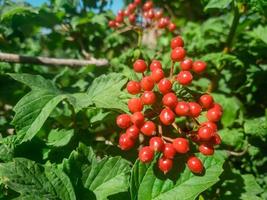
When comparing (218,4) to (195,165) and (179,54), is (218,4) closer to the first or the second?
(179,54)

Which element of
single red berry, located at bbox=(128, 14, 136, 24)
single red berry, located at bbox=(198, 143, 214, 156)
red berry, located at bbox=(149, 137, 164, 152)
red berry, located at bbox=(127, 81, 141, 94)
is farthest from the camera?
single red berry, located at bbox=(128, 14, 136, 24)

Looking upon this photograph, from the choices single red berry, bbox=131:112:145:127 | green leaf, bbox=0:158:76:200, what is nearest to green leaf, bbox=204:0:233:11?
single red berry, bbox=131:112:145:127

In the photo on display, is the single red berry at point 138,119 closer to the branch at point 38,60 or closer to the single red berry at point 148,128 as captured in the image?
the single red berry at point 148,128

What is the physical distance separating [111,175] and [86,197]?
174mm

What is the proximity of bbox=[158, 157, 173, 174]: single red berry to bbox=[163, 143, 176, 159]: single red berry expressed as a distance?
0.02 metres

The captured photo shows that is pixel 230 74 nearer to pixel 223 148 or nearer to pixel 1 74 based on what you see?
pixel 223 148

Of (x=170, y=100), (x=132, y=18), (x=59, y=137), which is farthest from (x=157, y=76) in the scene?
(x=132, y=18)

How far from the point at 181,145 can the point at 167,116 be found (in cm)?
17

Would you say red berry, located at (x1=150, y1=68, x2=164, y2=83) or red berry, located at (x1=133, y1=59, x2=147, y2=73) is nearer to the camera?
red berry, located at (x1=150, y1=68, x2=164, y2=83)

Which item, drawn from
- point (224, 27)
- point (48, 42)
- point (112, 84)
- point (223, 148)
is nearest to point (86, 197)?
point (112, 84)

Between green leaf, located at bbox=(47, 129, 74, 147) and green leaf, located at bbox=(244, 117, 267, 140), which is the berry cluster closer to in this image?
green leaf, located at bbox=(47, 129, 74, 147)

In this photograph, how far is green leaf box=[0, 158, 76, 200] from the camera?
1.89 m

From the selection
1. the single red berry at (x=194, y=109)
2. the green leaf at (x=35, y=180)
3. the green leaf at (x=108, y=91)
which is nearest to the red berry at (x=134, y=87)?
the green leaf at (x=108, y=91)

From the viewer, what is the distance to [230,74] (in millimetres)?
3812
